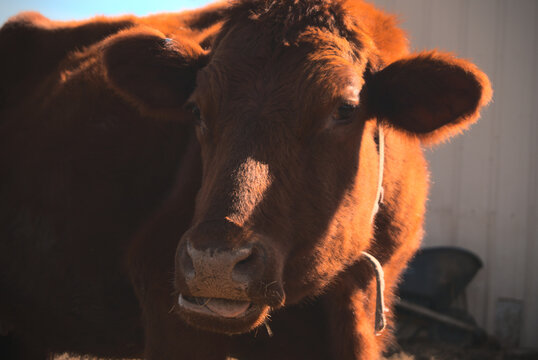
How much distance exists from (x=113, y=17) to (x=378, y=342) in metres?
3.34

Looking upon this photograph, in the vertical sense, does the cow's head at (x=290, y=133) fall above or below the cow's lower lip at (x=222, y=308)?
above

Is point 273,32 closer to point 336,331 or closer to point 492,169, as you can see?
point 336,331

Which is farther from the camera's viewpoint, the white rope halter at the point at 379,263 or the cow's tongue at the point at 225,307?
the white rope halter at the point at 379,263

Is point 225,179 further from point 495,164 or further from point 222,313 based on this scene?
point 495,164

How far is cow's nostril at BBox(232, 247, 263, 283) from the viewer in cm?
204

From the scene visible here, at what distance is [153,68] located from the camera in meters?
3.17

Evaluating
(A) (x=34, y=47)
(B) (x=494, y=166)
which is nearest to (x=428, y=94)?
(A) (x=34, y=47)

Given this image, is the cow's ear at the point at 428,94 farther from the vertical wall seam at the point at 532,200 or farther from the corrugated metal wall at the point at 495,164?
the vertical wall seam at the point at 532,200

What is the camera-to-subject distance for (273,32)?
2.71m

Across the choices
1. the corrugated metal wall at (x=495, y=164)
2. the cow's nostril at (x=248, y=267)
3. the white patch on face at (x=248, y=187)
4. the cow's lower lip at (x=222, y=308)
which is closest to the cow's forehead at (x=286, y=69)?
the white patch on face at (x=248, y=187)

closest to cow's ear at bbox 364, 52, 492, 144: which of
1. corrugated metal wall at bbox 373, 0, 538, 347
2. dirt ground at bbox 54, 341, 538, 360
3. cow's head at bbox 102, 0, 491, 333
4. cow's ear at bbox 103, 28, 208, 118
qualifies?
cow's head at bbox 102, 0, 491, 333

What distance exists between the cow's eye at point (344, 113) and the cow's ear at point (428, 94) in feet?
0.75

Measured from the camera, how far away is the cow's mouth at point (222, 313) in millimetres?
2113

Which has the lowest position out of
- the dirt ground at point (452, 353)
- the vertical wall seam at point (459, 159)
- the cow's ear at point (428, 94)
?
the dirt ground at point (452, 353)
